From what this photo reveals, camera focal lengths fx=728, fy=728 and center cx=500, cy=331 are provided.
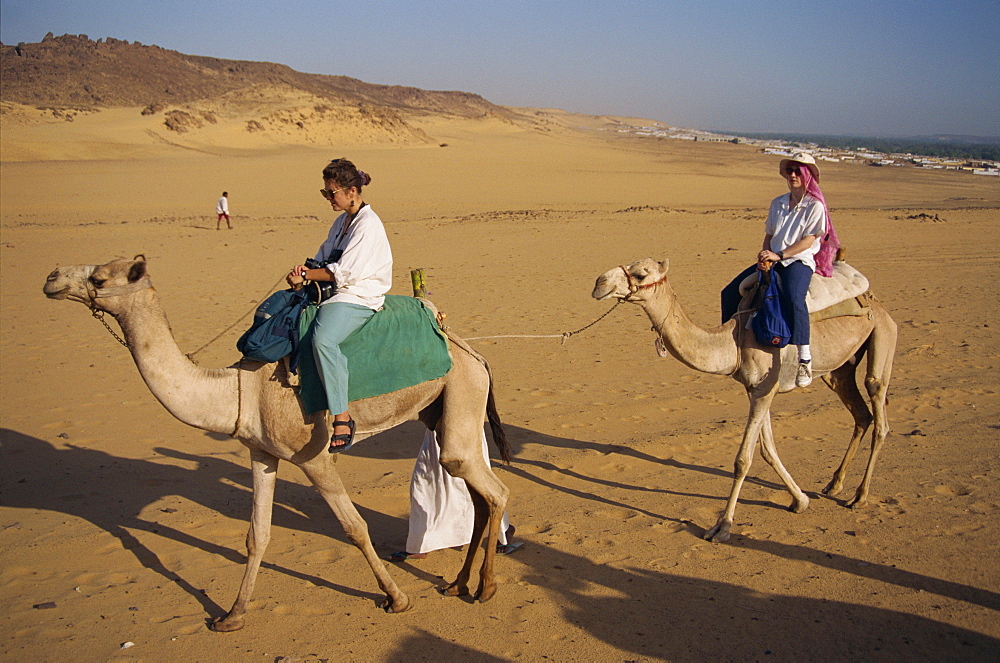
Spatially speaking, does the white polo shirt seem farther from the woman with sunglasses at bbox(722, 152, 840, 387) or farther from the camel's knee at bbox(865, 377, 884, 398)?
the camel's knee at bbox(865, 377, 884, 398)

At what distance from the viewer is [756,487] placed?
6.97 meters

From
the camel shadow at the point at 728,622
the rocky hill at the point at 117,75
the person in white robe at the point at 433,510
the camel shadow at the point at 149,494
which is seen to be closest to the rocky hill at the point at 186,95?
the rocky hill at the point at 117,75

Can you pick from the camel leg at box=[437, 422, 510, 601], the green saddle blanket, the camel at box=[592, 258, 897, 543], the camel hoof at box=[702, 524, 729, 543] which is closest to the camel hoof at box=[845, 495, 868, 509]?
the camel at box=[592, 258, 897, 543]

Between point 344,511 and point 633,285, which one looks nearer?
point 344,511

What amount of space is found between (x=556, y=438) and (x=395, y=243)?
1530 cm

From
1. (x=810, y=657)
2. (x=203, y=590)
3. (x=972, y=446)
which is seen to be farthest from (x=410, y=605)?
(x=972, y=446)

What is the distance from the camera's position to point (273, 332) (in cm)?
468

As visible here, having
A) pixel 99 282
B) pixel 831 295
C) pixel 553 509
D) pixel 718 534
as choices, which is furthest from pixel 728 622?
pixel 99 282

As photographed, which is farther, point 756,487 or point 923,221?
point 923,221

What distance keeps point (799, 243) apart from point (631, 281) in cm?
159

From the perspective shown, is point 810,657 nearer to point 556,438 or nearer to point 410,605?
point 410,605

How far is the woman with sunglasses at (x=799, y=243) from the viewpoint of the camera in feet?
19.6

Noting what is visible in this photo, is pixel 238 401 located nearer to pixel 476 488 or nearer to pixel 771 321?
pixel 476 488

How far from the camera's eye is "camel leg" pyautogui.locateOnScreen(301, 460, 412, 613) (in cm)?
486
